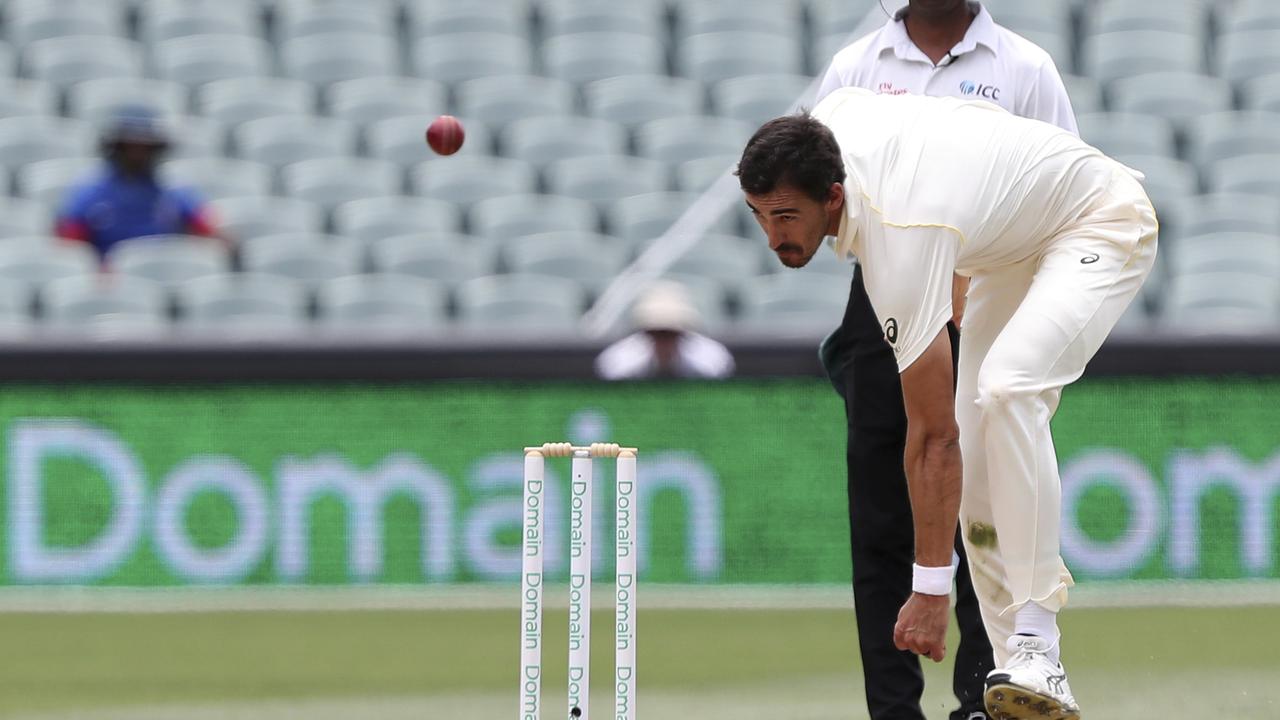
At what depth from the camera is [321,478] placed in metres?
7.13

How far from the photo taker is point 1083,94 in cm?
1129

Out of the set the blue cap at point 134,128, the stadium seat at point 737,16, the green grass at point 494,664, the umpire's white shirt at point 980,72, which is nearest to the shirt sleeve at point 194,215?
the blue cap at point 134,128

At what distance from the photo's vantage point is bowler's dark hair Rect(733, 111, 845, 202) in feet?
13.2

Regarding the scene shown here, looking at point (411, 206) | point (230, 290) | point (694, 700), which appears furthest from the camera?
point (411, 206)

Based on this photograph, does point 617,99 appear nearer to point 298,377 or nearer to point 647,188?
point 647,188

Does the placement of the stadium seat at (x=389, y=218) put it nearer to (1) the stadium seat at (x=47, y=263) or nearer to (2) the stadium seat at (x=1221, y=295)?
(1) the stadium seat at (x=47, y=263)

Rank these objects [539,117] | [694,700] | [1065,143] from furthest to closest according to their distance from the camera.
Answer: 1. [539,117]
2. [694,700]
3. [1065,143]

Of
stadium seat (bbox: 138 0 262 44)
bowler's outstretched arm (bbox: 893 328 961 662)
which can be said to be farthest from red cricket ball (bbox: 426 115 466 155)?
stadium seat (bbox: 138 0 262 44)

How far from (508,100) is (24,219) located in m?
2.84

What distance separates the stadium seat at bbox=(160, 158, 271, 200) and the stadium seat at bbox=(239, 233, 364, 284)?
2.55 ft

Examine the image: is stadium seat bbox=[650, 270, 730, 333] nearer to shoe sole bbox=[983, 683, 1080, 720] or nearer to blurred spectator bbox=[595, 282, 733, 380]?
blurred spectator bbox=[595, 282, 733, 380]

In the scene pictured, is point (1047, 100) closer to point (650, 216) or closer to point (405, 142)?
point (650, 216)

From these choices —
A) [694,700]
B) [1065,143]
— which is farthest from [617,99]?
[1065,143]

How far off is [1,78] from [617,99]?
144 inches
